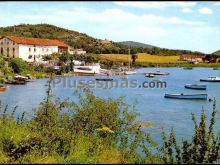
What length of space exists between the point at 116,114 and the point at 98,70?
74.3 m

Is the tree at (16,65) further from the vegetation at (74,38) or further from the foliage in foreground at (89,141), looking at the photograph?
the foliage in foreground at (89,141)

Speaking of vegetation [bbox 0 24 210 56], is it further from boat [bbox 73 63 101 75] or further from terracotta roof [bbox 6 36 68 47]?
boat [bbox 73 63 101 75]

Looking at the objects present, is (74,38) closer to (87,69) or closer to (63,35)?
(63,35)

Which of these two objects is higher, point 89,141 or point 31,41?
point 31,41

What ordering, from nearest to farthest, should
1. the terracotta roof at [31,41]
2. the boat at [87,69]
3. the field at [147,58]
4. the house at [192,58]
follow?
the boat at [87,69] → the terracotta roof at [31,41] → the field at [147,58] → the house at [192,58]

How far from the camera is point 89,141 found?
1104 centimetres

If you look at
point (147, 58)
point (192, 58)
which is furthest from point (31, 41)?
point (192, 58)

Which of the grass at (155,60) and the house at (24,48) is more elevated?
the house at (24,48)

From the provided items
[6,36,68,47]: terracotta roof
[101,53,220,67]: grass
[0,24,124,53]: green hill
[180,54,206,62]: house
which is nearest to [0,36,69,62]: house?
[6,36,68,47]: terracotta roof

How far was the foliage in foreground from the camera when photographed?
8852 millimetres

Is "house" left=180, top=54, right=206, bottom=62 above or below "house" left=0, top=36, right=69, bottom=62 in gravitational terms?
below

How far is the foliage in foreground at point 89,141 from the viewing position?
885 centimetres

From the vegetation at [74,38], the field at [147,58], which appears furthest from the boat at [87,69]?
the vegetation at [74,38]

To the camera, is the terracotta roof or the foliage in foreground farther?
the terracotta roof
